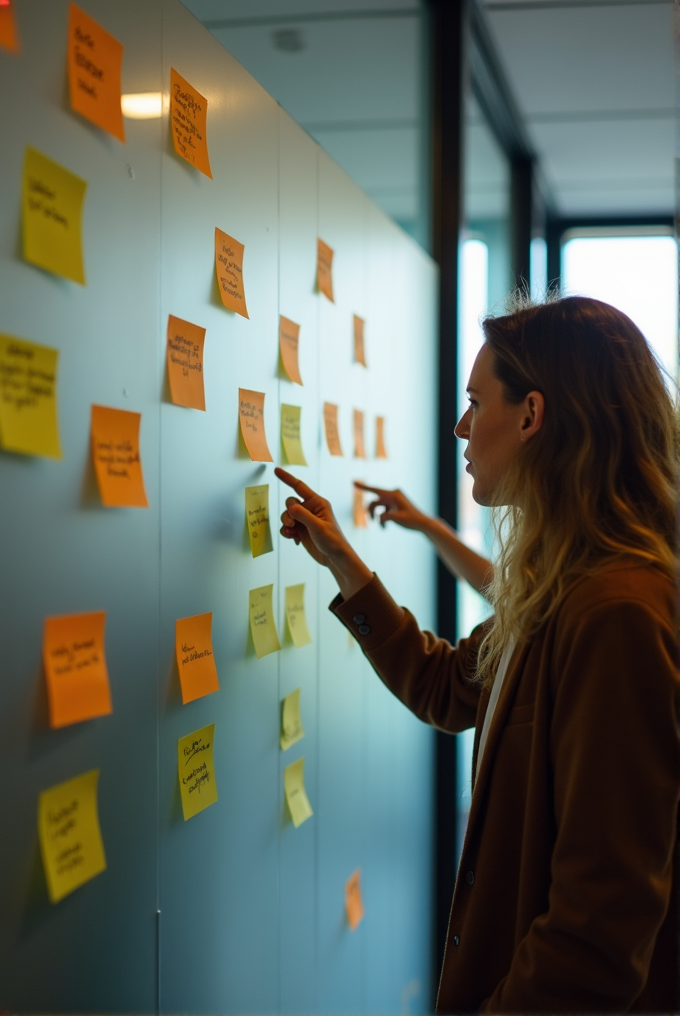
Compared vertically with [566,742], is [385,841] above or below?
below

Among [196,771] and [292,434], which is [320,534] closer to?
[292,434]

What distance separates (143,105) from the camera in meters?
0.86

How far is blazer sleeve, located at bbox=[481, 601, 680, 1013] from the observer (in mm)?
782

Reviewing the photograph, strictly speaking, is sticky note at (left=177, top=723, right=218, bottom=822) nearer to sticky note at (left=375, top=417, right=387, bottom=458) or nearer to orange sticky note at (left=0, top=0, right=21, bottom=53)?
orange sticky note at (left=0, top=0, right=21, bottom=53)

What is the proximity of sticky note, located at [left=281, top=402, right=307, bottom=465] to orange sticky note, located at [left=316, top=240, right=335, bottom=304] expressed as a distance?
220 mm

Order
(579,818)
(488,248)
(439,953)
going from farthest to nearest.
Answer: (488,248)
(439,953)
(579,818)

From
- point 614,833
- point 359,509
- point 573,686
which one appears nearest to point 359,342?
point 359,509

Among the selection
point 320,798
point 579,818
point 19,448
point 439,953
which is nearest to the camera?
point 19,448

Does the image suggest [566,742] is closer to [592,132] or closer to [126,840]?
[126,840]

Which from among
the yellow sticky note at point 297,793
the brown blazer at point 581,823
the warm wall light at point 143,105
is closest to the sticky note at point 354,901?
the yellow sticky note at point 297,793

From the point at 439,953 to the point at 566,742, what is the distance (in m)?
1.74

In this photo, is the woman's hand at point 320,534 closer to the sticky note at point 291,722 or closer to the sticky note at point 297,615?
the sticky note at point 297,615

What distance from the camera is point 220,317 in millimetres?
1033

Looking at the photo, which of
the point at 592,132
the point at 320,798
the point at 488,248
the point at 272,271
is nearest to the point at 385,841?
the point at 320,798
